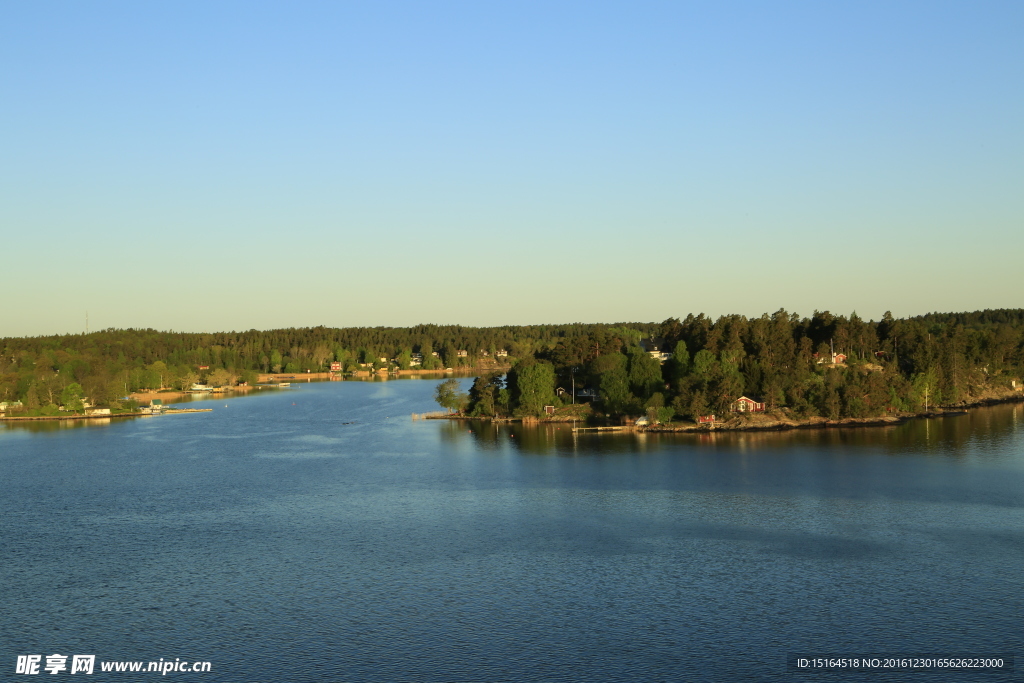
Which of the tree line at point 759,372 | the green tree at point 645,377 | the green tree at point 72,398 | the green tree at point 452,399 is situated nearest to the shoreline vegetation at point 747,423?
the tree line at point 759,372

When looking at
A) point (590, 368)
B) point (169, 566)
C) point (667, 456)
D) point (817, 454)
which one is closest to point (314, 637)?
point (169, 566)

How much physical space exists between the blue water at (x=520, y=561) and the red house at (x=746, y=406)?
26.9 feet

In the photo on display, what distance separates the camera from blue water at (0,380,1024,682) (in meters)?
16.4

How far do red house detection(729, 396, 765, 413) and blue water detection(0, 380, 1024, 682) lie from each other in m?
8.21

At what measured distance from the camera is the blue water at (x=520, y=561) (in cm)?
1641

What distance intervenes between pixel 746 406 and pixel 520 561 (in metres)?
30.8

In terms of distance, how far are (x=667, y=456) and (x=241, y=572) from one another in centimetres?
2255

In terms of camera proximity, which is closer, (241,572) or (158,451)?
(241,572)

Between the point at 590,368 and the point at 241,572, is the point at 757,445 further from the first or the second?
the point at 241,572

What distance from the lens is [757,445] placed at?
42.2 m

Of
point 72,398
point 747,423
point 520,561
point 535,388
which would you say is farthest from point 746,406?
point 72,398

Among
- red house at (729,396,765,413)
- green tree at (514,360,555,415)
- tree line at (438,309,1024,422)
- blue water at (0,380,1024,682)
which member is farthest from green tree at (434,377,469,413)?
red house at (729,396,765,413)

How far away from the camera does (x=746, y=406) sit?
49625 millimetres

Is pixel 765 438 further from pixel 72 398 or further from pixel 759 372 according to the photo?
pixel 72 398
